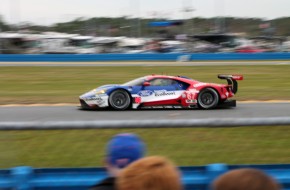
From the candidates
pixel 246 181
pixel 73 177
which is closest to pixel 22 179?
pixel 73 177

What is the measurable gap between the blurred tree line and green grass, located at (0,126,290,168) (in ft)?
153

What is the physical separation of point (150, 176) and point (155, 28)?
5262 cm

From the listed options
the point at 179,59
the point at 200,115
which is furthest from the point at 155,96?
the point at 179,59

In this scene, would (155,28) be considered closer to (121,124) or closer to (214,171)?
(121,124)

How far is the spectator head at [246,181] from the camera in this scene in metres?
1.87

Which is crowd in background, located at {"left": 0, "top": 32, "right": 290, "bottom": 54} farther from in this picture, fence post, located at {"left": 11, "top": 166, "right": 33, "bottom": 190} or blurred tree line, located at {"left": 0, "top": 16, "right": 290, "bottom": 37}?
fence post, located at {"left": 11, "top": 166, "right": 33, "bottom": 190}

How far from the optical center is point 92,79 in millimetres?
21953

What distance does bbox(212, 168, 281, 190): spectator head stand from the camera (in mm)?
1874

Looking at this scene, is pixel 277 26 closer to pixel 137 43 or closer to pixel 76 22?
pixel 137 43

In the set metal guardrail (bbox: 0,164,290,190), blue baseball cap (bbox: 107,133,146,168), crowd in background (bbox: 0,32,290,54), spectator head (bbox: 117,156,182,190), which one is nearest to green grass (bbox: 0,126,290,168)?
metal guardrail (bbox: 0,164,290,190)

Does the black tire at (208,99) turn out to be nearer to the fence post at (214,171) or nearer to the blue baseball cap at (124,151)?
the fence post at (214,171)

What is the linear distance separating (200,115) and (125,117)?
1.84 meters

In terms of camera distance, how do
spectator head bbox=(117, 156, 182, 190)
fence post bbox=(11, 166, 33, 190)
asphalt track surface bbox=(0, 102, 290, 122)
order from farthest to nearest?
asphalt track surface bbox=(0, 102, 290, 122) → fence post bbox=(11, 166, 33, 190) → spectator head bbox=(117, 156, 182, 190)

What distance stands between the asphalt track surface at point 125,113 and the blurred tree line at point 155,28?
129ft
